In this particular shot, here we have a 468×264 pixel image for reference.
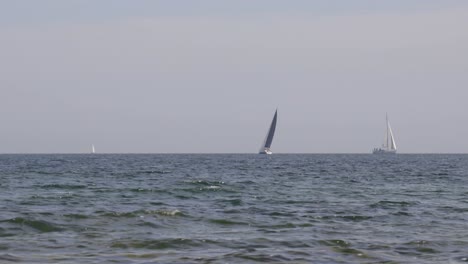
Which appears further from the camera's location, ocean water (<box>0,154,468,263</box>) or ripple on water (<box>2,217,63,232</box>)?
ripple on water (<box>2,217,63,232</box>)

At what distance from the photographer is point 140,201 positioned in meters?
33.4

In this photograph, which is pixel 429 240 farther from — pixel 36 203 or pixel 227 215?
pixel 36 203

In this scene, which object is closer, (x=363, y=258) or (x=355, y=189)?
(x=363, y=258)

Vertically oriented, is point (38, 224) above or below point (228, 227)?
above

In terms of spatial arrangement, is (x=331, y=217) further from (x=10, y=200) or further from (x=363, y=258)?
(x=10, y=200)

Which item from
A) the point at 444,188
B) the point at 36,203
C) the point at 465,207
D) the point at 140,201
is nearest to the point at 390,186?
the point at 444,188

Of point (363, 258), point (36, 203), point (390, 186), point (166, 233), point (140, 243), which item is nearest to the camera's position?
point (363, 258)

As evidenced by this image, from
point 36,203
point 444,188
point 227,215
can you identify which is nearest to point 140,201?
point 36,203

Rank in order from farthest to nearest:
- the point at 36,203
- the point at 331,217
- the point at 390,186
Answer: the point at 390,186
the point at 36,203
the point at 331,217

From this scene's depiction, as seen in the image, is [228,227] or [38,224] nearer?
[38,224]

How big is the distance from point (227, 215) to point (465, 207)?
10.7 m

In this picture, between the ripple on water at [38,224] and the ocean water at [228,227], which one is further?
the ripple on water at [38,224]

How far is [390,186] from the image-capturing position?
1907 inches

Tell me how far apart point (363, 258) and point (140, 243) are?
575 centimetres
